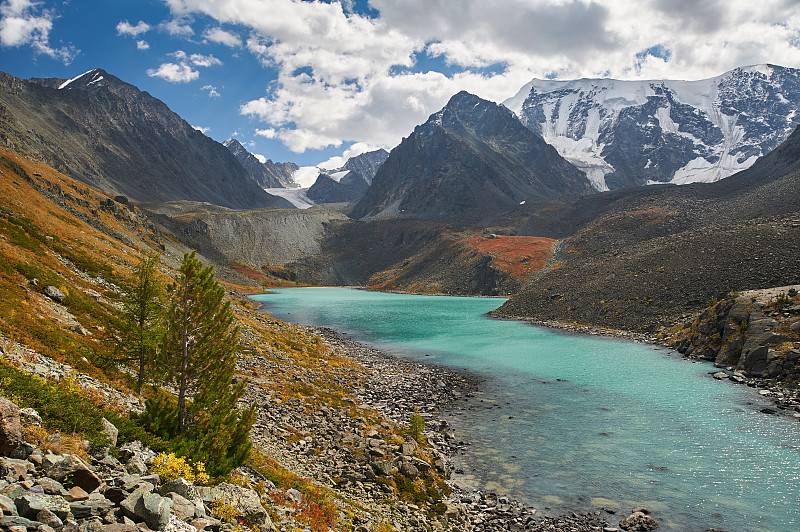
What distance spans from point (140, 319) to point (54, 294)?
318 inches

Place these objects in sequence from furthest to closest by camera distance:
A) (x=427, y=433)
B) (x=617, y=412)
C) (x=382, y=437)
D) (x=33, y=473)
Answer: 1. (x=617, y=412)
2. (x=427, y=433)
3. (x=382, y=437)
4. (x=33, y=473)

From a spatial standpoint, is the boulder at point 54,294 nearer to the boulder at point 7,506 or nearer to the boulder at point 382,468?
the boulder at point 382,468

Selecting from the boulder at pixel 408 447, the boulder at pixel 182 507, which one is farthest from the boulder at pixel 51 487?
the boulder at pixel 408 447

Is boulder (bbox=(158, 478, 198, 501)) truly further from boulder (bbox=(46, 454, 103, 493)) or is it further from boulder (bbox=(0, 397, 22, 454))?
boulder (bbox=(0, 397, 22, 454))

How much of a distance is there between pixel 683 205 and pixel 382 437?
159773mm

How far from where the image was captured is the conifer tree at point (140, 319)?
49.4 feet

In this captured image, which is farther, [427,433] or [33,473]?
[427,433]

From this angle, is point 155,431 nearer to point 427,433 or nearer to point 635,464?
point 427,433

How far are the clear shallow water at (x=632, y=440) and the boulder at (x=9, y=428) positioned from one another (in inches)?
617

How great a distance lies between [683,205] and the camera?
142 metres

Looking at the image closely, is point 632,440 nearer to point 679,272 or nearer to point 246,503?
point 246,503

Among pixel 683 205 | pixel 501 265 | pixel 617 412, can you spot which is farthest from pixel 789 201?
pixel 617 412

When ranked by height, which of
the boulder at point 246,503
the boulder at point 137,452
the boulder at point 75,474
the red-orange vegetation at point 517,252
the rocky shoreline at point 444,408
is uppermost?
the red-orange vegetation at point 517,252

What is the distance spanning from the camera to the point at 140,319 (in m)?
15.6
